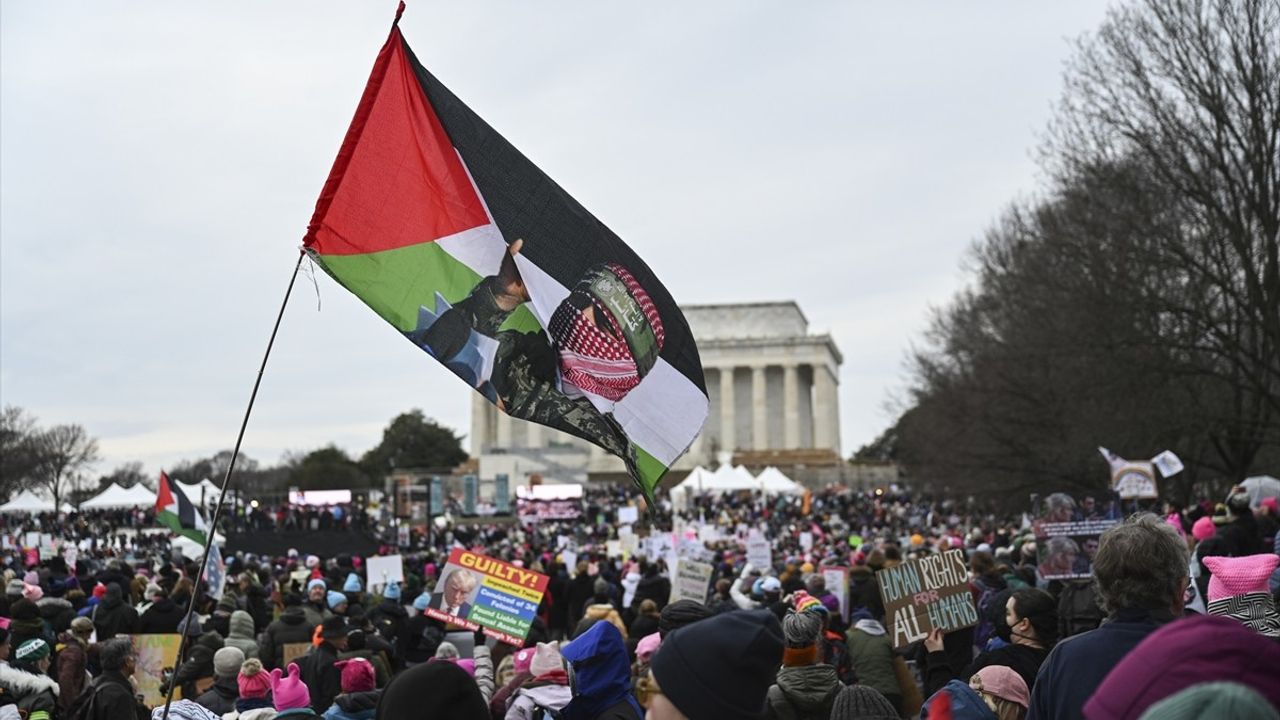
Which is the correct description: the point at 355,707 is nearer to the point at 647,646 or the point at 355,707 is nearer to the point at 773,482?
the point at 647,646

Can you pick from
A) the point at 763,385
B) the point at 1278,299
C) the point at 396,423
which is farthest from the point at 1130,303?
the point at 396,423

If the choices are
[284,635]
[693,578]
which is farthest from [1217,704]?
[693,578]

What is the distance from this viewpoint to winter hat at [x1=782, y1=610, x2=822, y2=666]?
17.7 ft

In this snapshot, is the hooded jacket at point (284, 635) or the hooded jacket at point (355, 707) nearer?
the hooded jacket at point (355, 707)

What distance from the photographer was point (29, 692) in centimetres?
709

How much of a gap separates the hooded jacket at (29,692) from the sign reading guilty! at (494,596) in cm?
329

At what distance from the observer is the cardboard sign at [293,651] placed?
9.94 metres

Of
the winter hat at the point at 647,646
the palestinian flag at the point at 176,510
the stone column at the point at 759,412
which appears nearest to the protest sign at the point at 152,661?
the winter hat at the point at 647,646

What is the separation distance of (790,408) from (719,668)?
3962 inches

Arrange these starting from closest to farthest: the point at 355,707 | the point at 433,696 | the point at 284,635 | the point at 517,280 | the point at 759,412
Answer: the point at 433,696, the point at 355,707, the point at 517,280, the point at 284,635, the point at 759,412

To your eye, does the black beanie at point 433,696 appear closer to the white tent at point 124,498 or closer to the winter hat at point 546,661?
the winter hat at point 546,661

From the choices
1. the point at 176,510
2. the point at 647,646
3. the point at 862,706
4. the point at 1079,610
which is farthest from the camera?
the point at 176,510

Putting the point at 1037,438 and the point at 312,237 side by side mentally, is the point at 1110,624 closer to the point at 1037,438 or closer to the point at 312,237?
the point at 312,237

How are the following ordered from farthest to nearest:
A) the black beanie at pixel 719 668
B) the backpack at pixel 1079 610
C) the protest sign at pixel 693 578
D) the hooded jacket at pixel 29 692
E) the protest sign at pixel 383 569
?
the protest sign at pixel 383 569 → the protest sign at pixel 693 578 → the backpack at pixel 1079 610 → the hooded jacket at pixel 29 692 → the black beanie at pixel 719 668
